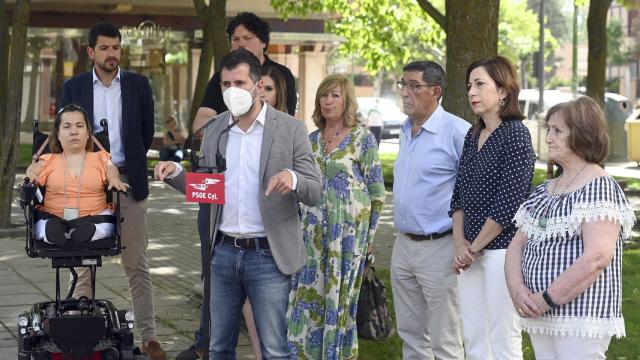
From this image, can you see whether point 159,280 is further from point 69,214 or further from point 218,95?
point 69,214

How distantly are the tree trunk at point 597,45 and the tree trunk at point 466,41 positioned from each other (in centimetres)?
929

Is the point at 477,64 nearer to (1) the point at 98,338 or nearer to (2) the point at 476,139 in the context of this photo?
(2) the point at 476,139

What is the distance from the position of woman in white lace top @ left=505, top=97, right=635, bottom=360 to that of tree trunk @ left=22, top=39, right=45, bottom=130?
3140 centimetres

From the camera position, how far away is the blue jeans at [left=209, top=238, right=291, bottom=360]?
5750mm

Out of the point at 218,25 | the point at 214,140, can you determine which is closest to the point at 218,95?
the point at 214,140

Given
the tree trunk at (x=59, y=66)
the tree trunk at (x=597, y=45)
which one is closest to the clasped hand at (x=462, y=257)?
the tree trunk at (x=597, y=45)

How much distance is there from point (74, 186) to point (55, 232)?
Answer: 396mm

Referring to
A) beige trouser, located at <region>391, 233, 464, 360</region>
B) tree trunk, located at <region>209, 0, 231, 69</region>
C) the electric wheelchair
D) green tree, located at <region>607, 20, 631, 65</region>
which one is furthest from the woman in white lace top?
green tree, located at <region>607, 20, 631, 65</region>

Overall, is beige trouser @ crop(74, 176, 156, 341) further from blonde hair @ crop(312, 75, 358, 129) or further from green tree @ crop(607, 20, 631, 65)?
green tree @ crop(607, 20, 631, 65)

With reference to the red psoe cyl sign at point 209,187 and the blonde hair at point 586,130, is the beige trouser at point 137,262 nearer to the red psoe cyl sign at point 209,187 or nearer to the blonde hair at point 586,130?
the red psoe cyl sign at point 209,187

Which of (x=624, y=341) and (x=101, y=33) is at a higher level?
(x=101, y=33)

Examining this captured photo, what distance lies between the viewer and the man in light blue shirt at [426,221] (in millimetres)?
6594

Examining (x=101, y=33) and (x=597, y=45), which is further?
(x=597, y=45)

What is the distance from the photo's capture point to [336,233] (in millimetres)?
7109
